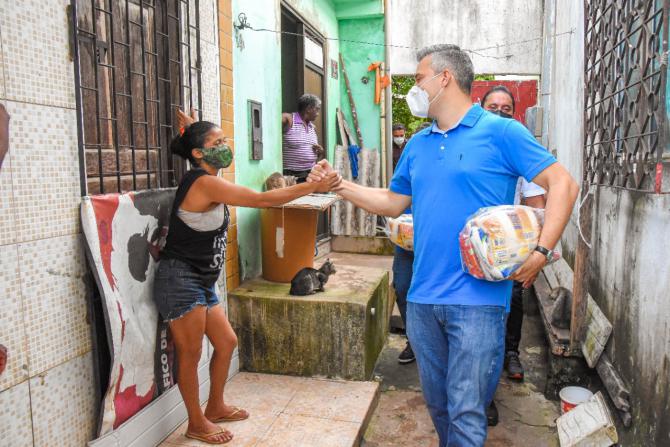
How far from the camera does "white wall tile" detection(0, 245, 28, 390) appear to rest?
7.20ft

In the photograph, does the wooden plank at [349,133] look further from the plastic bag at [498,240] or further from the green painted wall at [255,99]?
the plastic bag at [498,240]

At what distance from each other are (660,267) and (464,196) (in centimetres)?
121

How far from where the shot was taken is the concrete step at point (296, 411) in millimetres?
3334

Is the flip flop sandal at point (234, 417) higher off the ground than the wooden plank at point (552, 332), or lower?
lower

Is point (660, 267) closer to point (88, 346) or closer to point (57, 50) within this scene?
point (88, 346)

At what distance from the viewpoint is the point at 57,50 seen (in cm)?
245

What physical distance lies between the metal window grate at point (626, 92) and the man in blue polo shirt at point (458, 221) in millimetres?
1030

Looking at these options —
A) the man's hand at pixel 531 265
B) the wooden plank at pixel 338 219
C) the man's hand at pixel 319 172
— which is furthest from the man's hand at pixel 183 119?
the wooden plank at pixel 338 219

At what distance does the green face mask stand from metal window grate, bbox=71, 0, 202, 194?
42 centimetres

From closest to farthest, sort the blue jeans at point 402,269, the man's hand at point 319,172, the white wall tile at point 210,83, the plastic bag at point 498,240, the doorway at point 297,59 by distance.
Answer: the plastic bag at point 498,240 → the man's hand at point 319,172 → the white wall tile at point 210,83 → the blue jeans at point 402,269 → the doorway at point 297,59

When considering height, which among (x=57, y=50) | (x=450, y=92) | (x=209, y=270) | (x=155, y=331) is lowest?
(x=155, y=331)

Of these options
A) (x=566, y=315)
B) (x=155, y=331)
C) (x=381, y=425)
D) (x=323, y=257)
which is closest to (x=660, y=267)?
(x=566, y=315)

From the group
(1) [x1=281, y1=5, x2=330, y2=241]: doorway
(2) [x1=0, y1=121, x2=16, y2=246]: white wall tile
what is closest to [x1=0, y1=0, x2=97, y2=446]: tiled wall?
(2) [x1=0, y1=121, x2=16, y2=246]: white wall tile

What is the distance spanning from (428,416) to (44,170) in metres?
3.07
